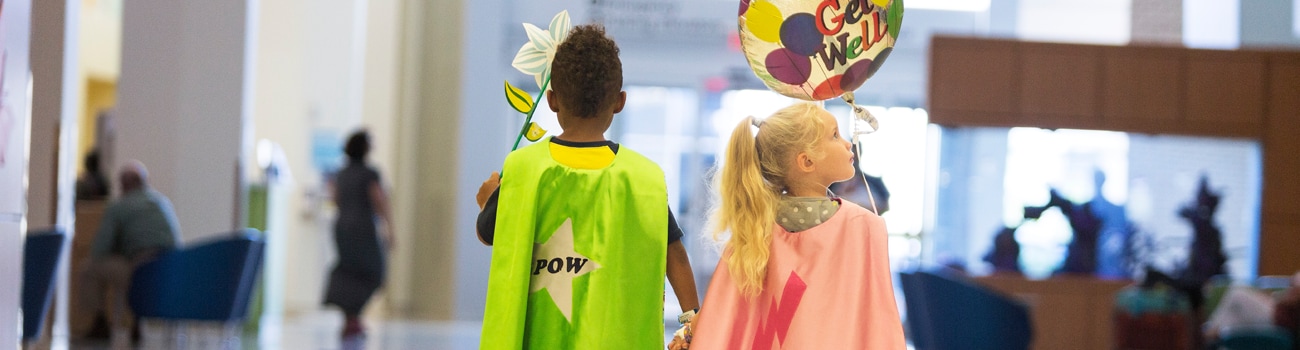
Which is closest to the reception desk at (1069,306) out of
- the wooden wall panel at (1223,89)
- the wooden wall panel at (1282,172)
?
the wooden wall panel at (1282,172)

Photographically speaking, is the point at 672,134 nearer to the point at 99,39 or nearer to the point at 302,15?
the point at 302,15

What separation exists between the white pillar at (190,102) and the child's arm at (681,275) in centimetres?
623

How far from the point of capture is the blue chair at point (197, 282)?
20.9ft

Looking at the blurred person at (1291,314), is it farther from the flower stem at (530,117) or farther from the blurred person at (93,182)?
the blurred person at (93,182)

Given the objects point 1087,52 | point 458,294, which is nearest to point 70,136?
point 458,294

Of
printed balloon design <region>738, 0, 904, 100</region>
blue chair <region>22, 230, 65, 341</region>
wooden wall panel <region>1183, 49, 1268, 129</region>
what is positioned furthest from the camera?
wooden wall panel <region>1183, 49, 1268, 129</region>

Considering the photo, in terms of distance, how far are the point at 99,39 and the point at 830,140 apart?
13433mm

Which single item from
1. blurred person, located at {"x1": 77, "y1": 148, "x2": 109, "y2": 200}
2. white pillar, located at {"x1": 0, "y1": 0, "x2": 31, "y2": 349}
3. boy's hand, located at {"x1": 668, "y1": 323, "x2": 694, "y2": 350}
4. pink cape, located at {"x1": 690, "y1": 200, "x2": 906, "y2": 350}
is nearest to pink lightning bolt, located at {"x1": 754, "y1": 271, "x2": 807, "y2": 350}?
pink cape, located at {"x1": 690, "y1": 200, "x2": 906, "y2": 350}

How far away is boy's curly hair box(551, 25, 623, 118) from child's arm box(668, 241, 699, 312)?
29 centimetres

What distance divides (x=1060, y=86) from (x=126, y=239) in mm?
5422

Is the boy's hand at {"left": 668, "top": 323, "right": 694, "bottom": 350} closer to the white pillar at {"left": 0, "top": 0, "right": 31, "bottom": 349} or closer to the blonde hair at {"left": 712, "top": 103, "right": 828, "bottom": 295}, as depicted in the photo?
the blonde hair at {"left": 712, "top": 103, "right": 828, "bottom": 295}

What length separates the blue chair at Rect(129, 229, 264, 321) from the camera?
638 centimetres

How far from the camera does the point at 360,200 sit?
Answer: 758 cm

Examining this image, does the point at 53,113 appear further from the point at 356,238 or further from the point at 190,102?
the point at 356,238
